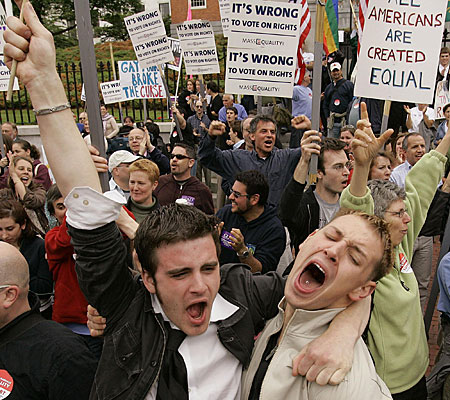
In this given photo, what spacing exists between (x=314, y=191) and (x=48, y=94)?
2783 millimetres

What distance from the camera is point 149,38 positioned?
7500mm

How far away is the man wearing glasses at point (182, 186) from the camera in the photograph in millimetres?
5344

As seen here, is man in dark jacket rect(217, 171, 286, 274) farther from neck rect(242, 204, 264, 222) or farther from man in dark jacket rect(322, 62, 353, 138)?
man in dark jacket rect(322, 62, 353, 138)

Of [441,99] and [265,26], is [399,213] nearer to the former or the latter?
[265,26]

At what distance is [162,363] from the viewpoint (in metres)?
1.72

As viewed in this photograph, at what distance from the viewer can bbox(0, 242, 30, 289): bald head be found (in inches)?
89.2

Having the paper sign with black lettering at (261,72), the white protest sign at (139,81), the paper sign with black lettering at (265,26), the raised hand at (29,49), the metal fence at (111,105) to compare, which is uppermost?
the paper sign with black lettering at (265,26)

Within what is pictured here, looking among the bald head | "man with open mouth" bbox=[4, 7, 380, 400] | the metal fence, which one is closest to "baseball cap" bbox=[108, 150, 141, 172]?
the bald head

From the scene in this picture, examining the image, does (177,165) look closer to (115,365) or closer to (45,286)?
(45,286)

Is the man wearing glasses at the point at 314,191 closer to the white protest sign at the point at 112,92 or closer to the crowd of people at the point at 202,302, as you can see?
the crowd of people at the point at 202,302

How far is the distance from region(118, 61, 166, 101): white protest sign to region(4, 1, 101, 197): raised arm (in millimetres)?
7569

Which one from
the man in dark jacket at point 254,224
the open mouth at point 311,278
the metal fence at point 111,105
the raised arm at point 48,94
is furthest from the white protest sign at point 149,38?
the open mouth at point 311,278

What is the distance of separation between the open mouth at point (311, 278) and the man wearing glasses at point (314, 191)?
162cm

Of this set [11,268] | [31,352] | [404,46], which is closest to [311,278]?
[31,352]
